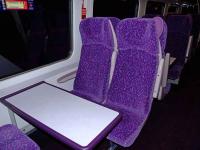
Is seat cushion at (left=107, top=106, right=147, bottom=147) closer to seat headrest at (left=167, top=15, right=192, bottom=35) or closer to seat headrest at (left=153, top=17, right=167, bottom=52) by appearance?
seat headrest at (left=153, top=17, right=167, bottom=52)

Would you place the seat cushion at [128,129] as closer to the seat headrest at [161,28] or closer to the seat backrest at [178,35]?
the seat headrest at [161,28]

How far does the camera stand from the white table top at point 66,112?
3.75ft

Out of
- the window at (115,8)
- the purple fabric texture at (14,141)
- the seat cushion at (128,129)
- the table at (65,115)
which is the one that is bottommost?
the seat cushion at (128,129)

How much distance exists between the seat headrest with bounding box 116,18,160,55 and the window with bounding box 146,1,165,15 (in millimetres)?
2635

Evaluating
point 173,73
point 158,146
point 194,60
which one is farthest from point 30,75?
point 194,60

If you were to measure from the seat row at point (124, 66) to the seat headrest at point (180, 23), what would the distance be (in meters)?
1.73

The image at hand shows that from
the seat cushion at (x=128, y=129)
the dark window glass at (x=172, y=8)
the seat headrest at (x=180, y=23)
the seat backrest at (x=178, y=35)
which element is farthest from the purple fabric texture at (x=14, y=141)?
the dark window glass at (x=172, y=8)

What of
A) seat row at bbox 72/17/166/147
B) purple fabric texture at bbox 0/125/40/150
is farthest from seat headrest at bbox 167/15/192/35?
purple fabric texture at bbox 0/125/40/150

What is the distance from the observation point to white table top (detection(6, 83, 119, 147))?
114 centimetres

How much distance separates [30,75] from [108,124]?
3.42ft

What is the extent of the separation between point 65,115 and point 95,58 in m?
0.81

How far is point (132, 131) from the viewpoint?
154 cm

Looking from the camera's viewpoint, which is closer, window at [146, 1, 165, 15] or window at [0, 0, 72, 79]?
window at [0, 0, 72, 79]

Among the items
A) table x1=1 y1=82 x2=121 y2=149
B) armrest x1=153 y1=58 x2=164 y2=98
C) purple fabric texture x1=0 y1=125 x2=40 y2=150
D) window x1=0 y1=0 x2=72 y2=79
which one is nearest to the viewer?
table x1=1 y1=82 x2=121 y2=149
